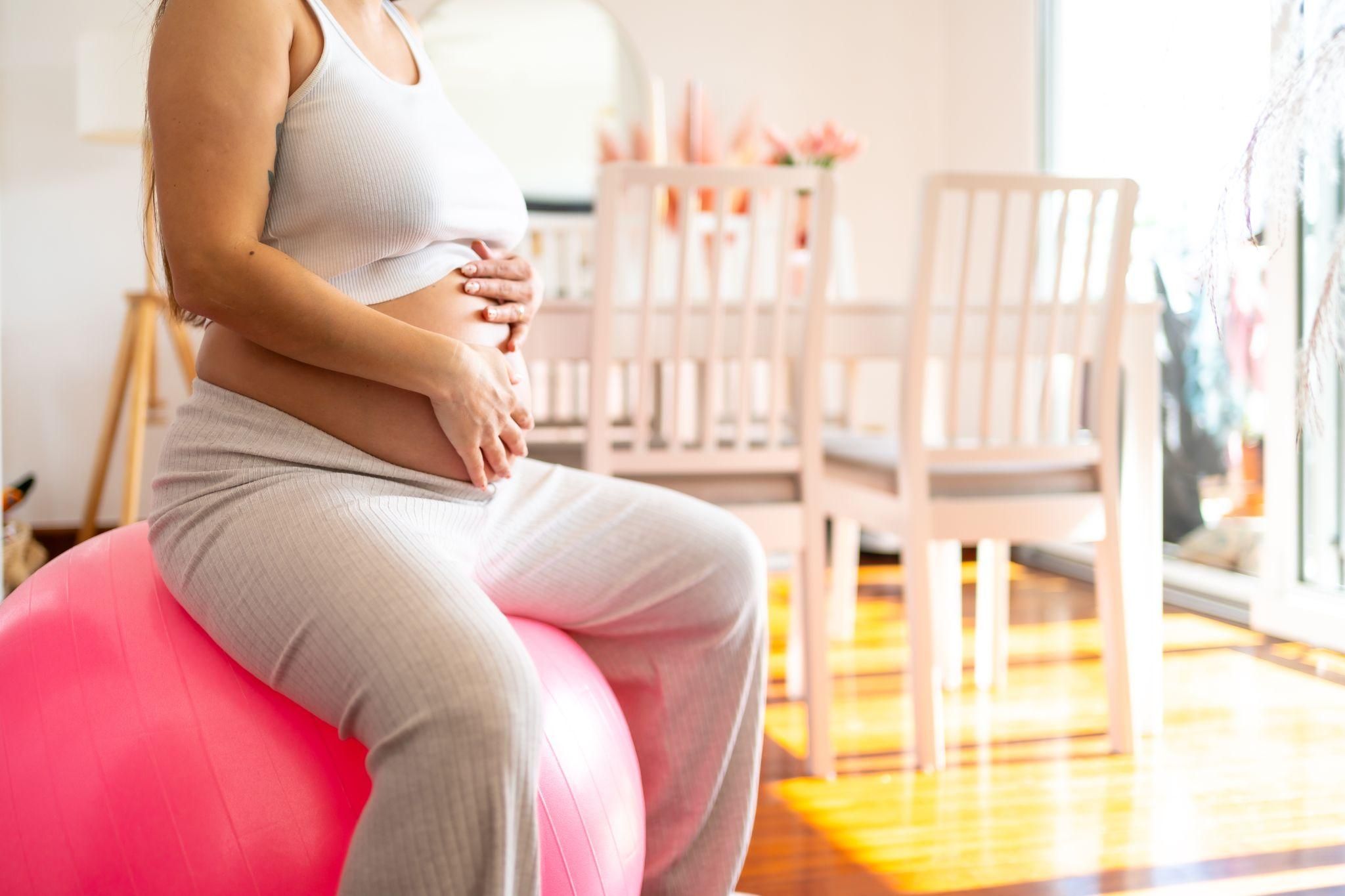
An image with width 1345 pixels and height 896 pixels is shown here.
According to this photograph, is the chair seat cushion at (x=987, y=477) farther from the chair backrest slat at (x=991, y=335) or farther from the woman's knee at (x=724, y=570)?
the woman's knee at (x=724, y=570)

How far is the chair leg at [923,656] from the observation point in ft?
6.59

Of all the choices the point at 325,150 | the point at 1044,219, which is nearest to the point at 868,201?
the point at 1044,219

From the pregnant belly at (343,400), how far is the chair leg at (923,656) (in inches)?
44.7

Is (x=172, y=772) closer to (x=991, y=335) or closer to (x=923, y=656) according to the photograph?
(x=923, y=656)

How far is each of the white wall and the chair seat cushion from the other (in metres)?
2.41

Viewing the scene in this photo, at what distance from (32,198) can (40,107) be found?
0.30 metres

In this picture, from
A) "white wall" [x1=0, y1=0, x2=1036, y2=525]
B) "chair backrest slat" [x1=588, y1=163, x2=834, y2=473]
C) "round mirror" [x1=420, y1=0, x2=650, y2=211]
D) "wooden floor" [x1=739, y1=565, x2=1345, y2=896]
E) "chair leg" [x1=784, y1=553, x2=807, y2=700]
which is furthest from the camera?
"round mirror" [x1=420, y1=0, x2=650, y2=211]

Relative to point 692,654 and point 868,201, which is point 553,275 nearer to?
point 868,201

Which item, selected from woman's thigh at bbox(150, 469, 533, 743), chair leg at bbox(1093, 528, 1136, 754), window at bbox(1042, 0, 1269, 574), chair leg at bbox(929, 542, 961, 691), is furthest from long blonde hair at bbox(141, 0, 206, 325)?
window at bbox(1042, 0, 1269, 574)

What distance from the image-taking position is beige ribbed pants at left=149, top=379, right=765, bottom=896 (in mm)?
813

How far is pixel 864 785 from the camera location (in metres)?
1.95

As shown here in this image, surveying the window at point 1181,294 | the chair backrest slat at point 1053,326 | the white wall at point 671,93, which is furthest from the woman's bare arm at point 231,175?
the white wall at point 671,93

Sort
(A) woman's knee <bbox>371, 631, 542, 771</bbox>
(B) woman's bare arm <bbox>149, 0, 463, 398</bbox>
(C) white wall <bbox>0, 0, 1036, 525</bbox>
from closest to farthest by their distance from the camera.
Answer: (A) woman's knee <bbox>371, 631, 542, 771</bbox> → (B) woman's bare arm <bbox>149, 0, 463, 398</bbox> → (C) white wall <bbox>0, 0, 1036, 525</bbox>

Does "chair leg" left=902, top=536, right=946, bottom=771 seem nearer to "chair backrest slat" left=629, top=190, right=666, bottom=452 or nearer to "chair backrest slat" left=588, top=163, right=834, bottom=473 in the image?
"chair backrest slat" left=588, top=163, right=834, bottom=473
